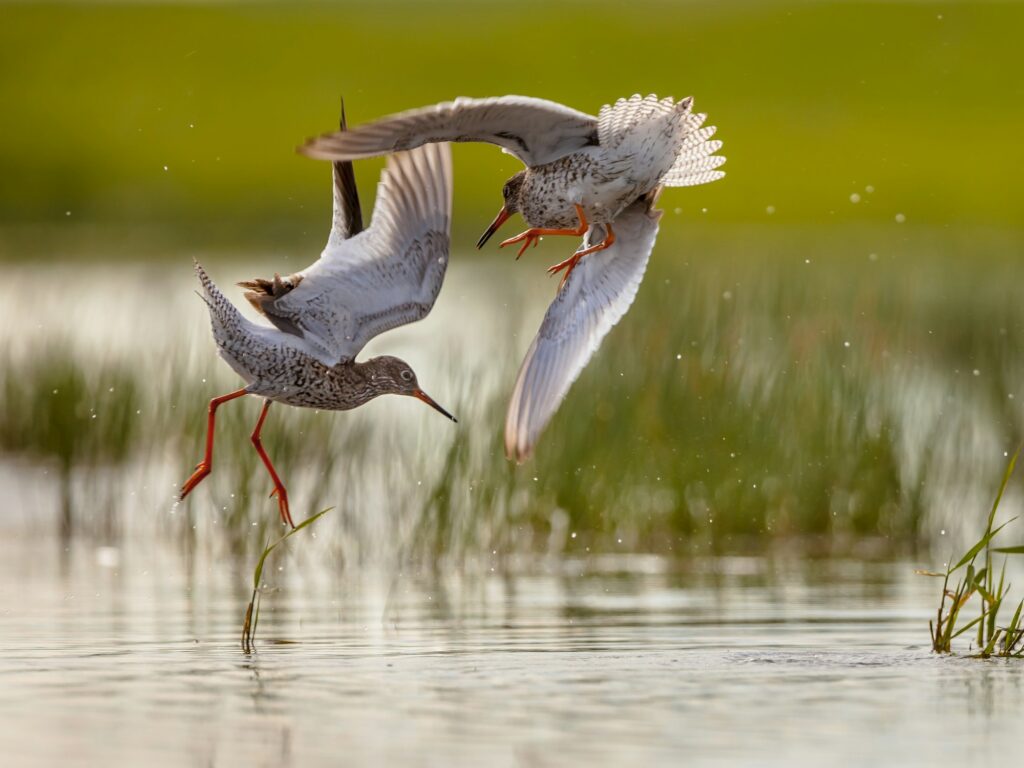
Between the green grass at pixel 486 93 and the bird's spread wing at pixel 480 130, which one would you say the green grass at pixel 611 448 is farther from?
the green grass at pixel 486 93

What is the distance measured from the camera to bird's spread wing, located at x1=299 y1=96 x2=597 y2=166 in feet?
21.3

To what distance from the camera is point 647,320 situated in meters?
10.9

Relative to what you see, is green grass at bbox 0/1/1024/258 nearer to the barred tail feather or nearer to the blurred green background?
the blurred green background

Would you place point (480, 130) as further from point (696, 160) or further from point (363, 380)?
point (696, 160)

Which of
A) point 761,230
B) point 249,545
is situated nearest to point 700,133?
point 249,545

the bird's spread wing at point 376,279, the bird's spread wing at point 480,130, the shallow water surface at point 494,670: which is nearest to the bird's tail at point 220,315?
the bird's spread wing at point 376,279

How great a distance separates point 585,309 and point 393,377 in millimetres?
852

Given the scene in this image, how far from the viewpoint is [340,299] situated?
758 cm

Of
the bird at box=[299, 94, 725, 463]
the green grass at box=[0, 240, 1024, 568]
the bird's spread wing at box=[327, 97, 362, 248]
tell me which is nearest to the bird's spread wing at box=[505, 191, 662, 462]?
the bird at box=[299, 94, 725, 463]

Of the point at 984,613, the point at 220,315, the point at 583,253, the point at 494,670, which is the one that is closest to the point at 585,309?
the point at 583,253

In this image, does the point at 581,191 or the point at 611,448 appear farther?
the point at 611,448

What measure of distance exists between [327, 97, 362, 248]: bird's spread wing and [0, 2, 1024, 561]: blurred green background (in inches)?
77.4

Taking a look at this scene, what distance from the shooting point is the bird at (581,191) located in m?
7.59

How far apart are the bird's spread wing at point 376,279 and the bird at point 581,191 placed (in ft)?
0.77
